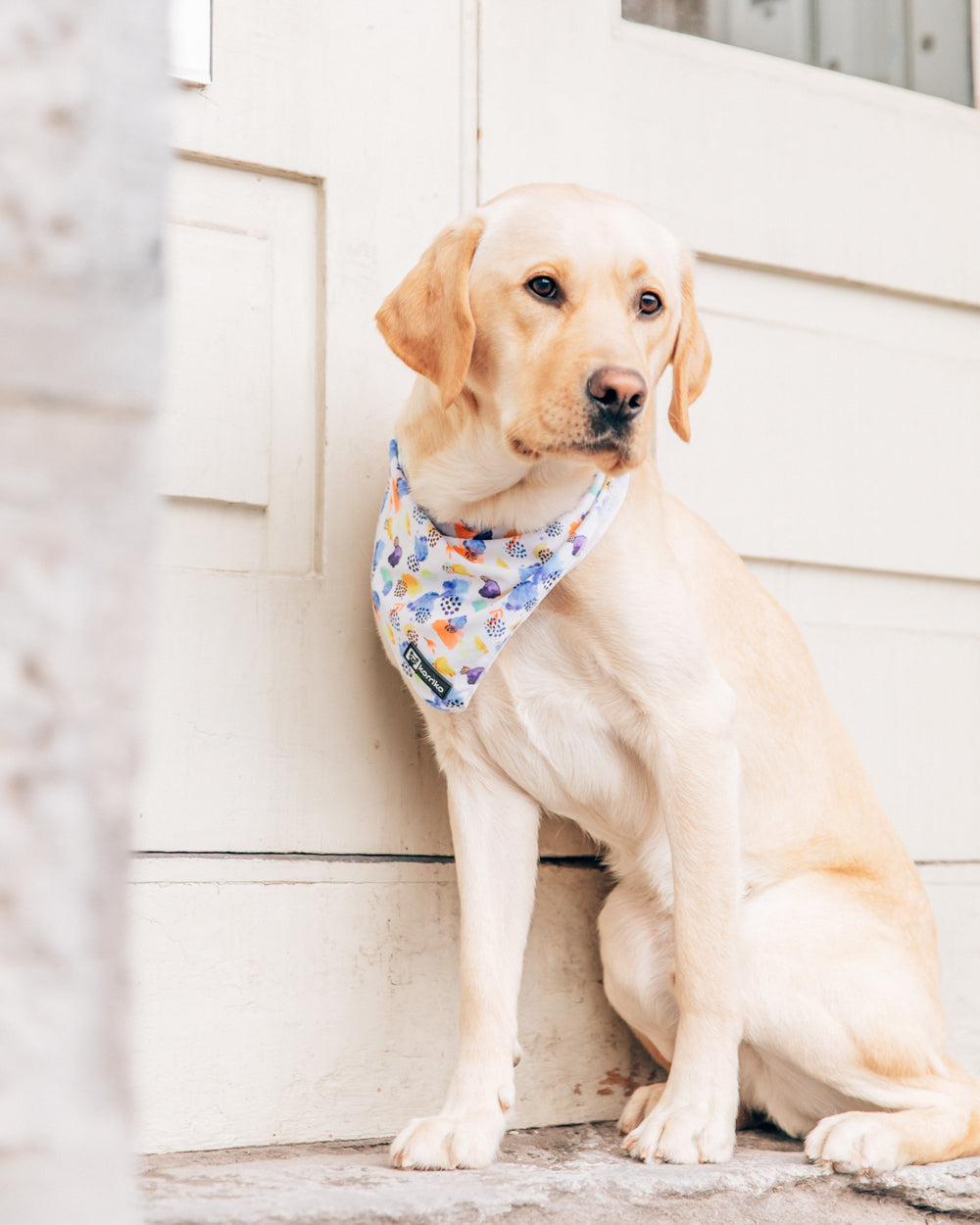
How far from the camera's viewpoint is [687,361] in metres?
1.93

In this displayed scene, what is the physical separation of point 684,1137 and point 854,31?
226 centimetres

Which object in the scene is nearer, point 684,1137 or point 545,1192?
point 545,1192

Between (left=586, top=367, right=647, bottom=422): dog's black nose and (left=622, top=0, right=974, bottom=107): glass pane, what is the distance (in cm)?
115

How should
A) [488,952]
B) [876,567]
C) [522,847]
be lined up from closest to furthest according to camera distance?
[488,952]
[522,847]
[876,567]

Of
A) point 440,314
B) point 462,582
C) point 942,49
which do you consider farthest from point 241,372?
point 942,49

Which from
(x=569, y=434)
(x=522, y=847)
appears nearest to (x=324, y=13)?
(x=569, y=434)

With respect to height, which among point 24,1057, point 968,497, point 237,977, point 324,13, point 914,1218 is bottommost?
point 914,1218

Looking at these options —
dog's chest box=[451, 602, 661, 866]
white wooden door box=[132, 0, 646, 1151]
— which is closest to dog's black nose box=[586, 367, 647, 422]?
dog's chest box=[451, 602, 661, 866]

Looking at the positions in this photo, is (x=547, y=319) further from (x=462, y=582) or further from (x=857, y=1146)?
(x=857, y=1146)

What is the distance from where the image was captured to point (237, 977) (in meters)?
1.82

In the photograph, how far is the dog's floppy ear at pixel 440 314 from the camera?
67.4 inches

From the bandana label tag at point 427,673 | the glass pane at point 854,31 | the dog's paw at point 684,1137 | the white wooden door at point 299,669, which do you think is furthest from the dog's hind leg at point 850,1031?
the glass pane at point 854,31

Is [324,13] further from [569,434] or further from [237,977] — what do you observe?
[237,977]

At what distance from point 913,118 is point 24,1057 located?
2610mm
